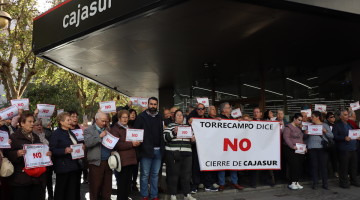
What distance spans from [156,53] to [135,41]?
58.5 inches

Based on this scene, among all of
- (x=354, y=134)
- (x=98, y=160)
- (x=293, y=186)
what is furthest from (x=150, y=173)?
(x=354, y=134)

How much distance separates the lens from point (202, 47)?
9000 millimetres

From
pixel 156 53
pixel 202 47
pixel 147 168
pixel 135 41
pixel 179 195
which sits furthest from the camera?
pixel 156 53

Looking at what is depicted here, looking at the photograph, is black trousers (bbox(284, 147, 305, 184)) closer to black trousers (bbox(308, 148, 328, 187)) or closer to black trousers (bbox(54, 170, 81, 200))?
black trousers (bbox(308, 148, 328, 187))

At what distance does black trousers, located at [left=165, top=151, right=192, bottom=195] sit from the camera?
5.90 meters

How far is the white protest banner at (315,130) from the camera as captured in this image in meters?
7.03

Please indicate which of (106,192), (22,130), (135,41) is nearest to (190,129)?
(106,192)

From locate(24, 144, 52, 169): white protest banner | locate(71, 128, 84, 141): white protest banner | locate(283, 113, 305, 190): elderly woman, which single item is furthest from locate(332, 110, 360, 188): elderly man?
locate(24, 144, 52, 169): white protest banner

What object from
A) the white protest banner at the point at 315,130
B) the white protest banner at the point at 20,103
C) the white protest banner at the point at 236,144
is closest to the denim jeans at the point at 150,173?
the white protest banner at the point at 236,144

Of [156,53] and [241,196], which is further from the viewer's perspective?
[156,53]

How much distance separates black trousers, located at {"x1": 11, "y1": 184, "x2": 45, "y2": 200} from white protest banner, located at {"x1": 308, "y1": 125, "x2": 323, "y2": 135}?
229 inches

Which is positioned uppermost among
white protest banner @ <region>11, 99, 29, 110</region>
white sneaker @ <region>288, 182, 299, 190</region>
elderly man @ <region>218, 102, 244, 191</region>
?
white protest banner @ <region>11, 99, 29, 110</region>

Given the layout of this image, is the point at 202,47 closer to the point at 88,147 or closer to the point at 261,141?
the point at 261,141

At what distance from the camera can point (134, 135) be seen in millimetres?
5348
